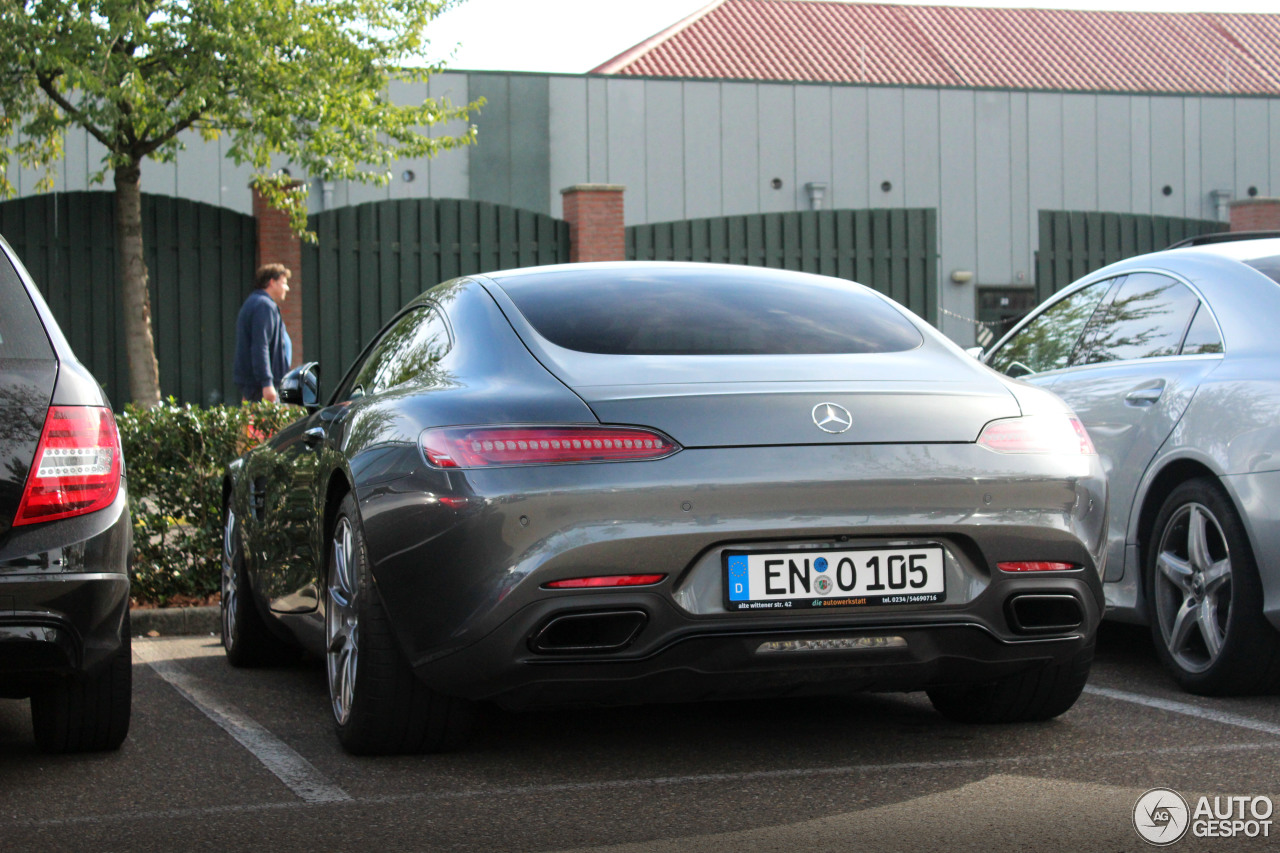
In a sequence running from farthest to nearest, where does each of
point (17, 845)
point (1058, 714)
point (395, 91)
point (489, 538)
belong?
point (395, 91)
point (1058, 714)
point (489, 538)
point (17, 845)

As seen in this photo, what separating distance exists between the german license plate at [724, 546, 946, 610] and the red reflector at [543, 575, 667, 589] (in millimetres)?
191

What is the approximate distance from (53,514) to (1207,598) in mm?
3471

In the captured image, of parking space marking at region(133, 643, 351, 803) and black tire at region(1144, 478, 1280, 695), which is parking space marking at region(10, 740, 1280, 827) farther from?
black tire at region(1144, 478, 1280, 695)

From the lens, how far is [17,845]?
349cm

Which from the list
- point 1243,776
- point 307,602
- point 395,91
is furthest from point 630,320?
point 395,91

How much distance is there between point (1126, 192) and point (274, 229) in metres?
15.8

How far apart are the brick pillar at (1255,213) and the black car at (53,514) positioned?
21.7 metres

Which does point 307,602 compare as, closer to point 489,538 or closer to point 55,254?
point 489,538

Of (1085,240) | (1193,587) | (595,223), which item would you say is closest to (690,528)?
(1193,587)

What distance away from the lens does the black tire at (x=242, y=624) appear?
6.12 m

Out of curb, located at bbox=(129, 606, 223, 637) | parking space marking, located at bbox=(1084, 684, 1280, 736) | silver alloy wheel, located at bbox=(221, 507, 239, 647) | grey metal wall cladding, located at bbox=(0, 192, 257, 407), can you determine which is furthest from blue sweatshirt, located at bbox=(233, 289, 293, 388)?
parking space marking, located at bbox=(1084, 684, 1280, 736)

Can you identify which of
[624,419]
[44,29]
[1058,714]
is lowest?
[1058,714]

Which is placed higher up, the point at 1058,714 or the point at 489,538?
the point at 489,538

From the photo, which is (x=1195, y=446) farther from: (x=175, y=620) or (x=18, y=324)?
(x=175, y=620)
